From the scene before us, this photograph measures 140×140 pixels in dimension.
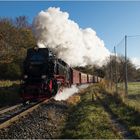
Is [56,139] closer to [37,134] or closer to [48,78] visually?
[37,134]

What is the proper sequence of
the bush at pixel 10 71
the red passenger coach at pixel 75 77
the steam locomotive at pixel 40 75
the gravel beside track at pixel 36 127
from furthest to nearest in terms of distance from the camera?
the bush at pixel 10 71 → the red passenger coach at pixel 75 77 → the steam locomotive at pixel 40 75 → the gravel beside track at pixel 36 127

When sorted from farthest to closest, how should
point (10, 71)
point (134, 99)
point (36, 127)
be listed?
point (10, 71), point (134, 99), point (36, 127)

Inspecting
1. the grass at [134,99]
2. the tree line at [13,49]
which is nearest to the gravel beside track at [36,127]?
the grass at [134,99]

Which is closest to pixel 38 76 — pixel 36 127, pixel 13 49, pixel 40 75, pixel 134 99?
pixel 40 75

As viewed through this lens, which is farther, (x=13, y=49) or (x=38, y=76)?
(x=13, y=49)

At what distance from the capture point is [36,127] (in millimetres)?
13055

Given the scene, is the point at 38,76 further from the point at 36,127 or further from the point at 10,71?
the point at 10,71

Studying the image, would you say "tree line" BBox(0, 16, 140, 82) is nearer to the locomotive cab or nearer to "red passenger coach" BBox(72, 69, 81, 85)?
"red passenger coach" BBox(72, 69, 81, 85)

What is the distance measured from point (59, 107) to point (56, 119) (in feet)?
14.6

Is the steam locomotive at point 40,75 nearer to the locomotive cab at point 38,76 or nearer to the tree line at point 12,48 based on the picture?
the locomotive cab at point 38,76

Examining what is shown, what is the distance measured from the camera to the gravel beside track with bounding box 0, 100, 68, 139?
11641 millimetres

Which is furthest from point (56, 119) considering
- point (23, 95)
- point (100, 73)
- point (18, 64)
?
point (100, 73)

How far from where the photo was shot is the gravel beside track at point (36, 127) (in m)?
11.6

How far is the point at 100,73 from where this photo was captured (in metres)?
94.1
